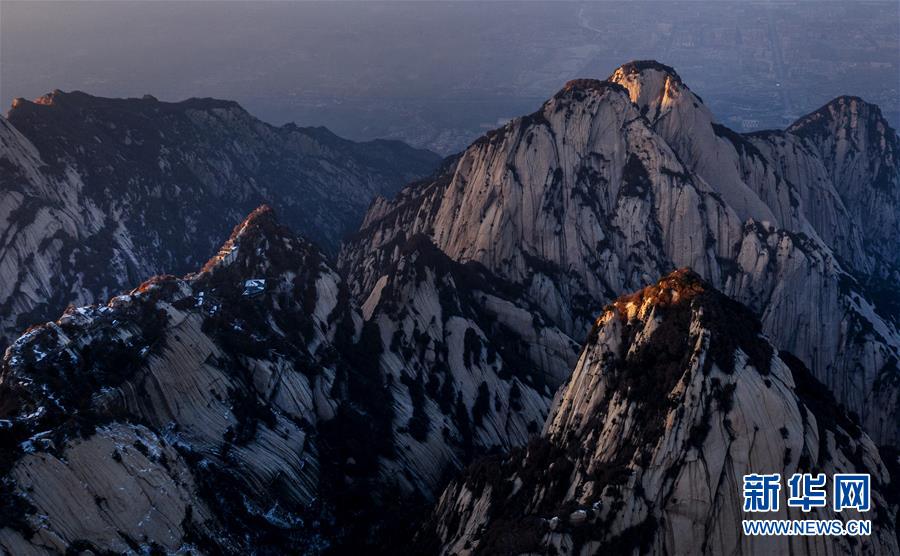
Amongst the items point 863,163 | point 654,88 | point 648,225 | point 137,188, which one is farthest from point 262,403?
point 863,163

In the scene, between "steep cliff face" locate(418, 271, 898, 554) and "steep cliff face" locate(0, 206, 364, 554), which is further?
"steep cliff face" locate(0, 206, 364, 554)

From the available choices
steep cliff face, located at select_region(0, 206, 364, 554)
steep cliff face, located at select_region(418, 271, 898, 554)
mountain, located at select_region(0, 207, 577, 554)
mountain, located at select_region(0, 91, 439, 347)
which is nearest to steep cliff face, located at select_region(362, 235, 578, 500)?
mountain, located at select_region(0, 207, 577, 554)

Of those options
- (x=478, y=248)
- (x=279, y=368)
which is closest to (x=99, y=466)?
(x=279, y=368)

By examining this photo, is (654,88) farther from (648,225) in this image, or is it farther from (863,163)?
(863,163)

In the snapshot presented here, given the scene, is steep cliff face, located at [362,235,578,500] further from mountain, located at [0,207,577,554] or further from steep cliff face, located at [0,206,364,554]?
steep cliff face, located at [0,206,364,554]

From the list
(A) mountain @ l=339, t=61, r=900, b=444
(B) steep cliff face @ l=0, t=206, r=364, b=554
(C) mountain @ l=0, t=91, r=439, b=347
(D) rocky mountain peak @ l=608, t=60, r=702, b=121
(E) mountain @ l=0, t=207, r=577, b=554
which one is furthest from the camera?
(D) rocky mountain peak @ l=608, t=60, r=702, b=121

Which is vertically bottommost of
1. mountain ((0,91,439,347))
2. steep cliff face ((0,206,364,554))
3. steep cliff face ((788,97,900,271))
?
steep cliff face ((0,206,364,554))

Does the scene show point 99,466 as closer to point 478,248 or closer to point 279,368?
point 279,368

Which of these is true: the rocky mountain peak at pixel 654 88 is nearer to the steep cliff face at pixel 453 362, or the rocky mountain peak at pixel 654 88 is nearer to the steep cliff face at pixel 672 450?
the steep cliff face at pixel 453 362

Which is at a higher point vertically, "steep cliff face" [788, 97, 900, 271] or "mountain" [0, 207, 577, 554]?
"steep cliff face" [788, 97, 900, 271]
